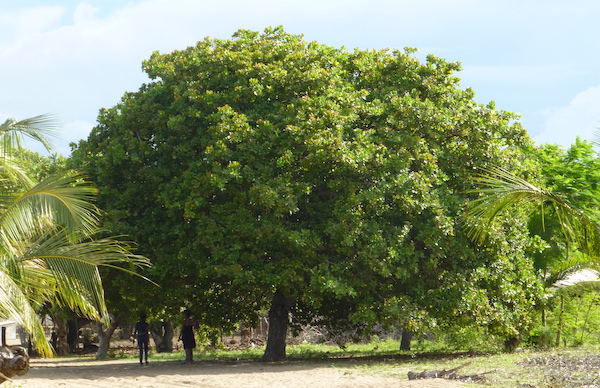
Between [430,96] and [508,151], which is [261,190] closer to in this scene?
[430,96]

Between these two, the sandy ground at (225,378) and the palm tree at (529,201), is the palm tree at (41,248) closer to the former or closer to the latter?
the sandy ground at (225,378)

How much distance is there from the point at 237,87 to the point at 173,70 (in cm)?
281

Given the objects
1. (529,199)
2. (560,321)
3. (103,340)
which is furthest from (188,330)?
(560,321)

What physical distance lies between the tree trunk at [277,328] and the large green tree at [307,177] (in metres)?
0.06

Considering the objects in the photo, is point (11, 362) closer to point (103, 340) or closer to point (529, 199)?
point (529, 199)

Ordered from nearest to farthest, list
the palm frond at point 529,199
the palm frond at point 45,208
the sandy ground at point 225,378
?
1. the palm frond at point 529,199
2. the palm frond at point 45,208
3. the sandy ground at point 225,378

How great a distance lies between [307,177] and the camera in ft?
60.5

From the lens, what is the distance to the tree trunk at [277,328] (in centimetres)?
2084

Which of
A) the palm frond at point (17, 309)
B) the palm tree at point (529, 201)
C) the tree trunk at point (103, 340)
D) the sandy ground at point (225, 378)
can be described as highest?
the palm tree at point (529, 201)

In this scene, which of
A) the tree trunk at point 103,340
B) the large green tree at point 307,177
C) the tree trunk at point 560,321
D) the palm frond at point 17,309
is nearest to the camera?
the palm frond at point 17,309

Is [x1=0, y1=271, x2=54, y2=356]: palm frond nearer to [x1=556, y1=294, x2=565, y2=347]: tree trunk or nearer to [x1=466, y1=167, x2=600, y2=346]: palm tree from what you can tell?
[x1=466, y1=167, x2=600, y2=346]: palm tree

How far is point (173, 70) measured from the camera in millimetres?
20078

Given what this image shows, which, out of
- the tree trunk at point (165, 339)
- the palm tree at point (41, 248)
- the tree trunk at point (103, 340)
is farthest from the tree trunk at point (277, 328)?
the tree trunk at point (165, 339)

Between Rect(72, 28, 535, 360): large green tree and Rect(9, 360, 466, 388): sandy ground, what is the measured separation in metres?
1.86
